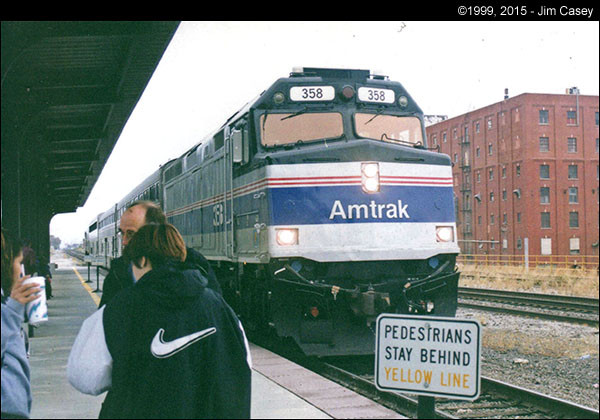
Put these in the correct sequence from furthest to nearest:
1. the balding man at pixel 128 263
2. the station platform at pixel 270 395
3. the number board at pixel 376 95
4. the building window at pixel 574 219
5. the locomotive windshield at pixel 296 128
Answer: the building window at pixel 574 219 → the number board at pixel 376 95 → the locomotive windshield at pixel 296 128 → the station platform at pixel 270 395 → the balding man at pixel 128 263

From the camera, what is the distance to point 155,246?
3379mm

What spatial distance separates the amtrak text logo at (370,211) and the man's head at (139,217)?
5.62 m

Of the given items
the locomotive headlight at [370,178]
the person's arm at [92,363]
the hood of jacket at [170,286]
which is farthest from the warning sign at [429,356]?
the locomotive headlight at [370,178]

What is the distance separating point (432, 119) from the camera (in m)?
78.0

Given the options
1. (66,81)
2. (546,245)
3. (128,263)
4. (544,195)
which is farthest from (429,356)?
(544,195)

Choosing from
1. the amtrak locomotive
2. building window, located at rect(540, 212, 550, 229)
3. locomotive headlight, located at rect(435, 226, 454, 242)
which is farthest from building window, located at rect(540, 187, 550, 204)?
locomotive headlight, located at rect(435, 226, 454, 242)

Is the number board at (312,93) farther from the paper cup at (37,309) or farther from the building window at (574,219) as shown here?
the building window at (574,219)

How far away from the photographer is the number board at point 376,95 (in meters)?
10.3

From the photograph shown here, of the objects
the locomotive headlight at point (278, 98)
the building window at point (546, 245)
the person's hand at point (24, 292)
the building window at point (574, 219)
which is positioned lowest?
the building window at point (546, 245)

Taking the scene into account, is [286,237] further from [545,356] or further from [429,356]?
[429,356]

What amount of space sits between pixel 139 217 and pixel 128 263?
40cm

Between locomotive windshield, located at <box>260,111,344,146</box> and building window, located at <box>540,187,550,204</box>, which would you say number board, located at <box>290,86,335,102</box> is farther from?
building window, located at <box>540,187,550,204</box>

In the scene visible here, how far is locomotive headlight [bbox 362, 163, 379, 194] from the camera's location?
9.52 metres

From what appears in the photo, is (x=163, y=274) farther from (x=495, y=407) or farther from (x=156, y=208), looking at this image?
(x=495, y=407)
